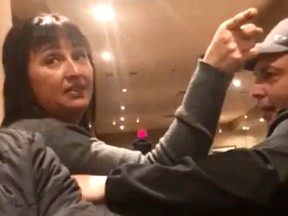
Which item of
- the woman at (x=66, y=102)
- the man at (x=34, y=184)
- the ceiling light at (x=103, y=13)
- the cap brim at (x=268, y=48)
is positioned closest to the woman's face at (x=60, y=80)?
the woman at (x=66, y=102)

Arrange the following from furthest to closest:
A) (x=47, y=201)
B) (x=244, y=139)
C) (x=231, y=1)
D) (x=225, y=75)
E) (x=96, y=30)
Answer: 1. (x=244, y=139)
2. (x=96, y=30)
3. (x=231, y=1)
4. (x=225, y=75)
5. (x=47, y=201)

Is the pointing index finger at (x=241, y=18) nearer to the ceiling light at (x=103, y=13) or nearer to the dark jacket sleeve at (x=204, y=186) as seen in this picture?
the dark jacket sleeve at (x=204, y=186)

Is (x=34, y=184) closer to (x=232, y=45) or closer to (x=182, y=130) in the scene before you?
Result: (x=182, y=130)

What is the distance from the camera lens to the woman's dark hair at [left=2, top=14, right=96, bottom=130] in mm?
1059

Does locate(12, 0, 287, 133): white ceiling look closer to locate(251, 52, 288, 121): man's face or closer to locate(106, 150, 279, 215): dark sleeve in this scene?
Result: locate(251, 52, 288, 121): man's face

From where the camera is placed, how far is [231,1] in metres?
3.72

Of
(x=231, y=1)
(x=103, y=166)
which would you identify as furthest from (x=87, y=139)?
(x=231, y=1)

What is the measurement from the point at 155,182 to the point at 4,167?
0.20 metres

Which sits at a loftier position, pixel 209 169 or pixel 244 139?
pixel 209 169

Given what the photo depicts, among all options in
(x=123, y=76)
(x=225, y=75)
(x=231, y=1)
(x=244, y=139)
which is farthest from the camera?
(x=244, y=139)

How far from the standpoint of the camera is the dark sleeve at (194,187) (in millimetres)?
871

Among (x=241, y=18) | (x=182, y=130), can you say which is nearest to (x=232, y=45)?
(x=241, y=18)

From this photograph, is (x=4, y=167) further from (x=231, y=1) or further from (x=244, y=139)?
(x=244, y=139)

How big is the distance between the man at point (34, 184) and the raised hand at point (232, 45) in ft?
0.97
